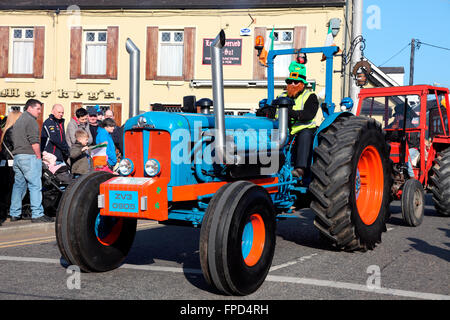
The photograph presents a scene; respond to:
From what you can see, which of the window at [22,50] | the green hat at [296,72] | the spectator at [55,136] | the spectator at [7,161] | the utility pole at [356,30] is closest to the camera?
the green hat at [296,72]

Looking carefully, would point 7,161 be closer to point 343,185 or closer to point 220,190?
point 220,190

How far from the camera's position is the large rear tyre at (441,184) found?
9.69 m

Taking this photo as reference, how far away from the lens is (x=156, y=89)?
67.2 feet

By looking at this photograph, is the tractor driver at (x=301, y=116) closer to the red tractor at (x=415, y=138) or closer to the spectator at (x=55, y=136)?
the red tractor at (x=415, y=138)

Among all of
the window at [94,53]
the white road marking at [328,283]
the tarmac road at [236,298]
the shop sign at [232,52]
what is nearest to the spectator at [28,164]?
the tarmac road at [236,298]

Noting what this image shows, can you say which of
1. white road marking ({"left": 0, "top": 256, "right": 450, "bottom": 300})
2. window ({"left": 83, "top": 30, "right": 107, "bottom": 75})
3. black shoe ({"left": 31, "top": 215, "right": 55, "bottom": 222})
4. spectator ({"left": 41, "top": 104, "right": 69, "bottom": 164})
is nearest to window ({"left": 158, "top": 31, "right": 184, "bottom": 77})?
window ({"left": 83, "top": 30, "right": 107, "bottom": 75})

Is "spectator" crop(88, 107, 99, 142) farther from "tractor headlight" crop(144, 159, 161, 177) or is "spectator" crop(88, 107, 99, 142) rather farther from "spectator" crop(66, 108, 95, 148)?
"tractor headlight" crop(144, 159, 161, 177)

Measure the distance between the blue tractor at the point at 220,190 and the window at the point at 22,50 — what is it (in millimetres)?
17193

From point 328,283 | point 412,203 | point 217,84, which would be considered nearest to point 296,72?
point 217,84

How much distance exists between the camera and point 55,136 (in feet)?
30.0

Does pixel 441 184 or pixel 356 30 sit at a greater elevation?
pixel 356 30

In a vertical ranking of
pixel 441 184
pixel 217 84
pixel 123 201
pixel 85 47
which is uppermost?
pixel 85 47

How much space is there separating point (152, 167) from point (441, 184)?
6649 mm

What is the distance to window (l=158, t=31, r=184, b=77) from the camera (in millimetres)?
20484
